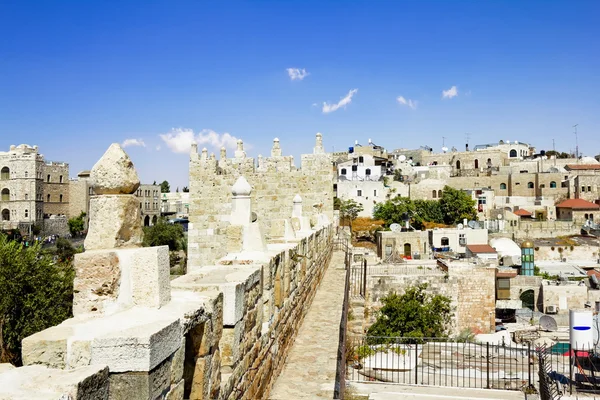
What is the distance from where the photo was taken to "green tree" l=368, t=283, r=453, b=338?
16.9 metres

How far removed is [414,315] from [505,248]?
21.8m

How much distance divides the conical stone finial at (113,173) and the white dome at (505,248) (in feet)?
116

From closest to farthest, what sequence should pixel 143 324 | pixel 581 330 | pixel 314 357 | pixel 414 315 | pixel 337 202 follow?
1. pixel 143 324
2. pixel 314 357
3. pixel 581 330
4. pixel 414 315
5. pixel 337 202

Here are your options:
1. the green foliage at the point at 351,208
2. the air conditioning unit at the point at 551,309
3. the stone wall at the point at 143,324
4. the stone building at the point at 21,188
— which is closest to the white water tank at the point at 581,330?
the air conditioning unit at the point at 551,309

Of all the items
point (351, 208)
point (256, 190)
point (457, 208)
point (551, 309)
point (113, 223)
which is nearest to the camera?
point (113, 223)

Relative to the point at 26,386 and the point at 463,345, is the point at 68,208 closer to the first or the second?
the point at 463,345

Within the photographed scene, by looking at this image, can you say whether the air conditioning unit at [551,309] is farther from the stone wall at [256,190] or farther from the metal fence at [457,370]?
the stone wall at [256,190]

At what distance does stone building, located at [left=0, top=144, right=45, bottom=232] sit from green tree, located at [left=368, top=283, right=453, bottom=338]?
142 feet

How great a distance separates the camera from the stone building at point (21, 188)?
5109 cm

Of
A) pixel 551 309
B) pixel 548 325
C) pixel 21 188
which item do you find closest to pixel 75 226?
pixel 21 188

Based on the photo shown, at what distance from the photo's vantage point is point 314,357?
5.60 meters

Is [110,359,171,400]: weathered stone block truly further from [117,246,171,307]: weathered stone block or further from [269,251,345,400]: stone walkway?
[269,251,345,400]: stone walkway

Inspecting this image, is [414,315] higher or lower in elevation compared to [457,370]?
higher

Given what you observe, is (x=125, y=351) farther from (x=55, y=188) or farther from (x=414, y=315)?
(x=55, y=188)
